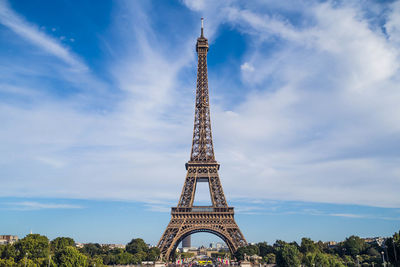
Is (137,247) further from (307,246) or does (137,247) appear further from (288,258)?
(288,258)

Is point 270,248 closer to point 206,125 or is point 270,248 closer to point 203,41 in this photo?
point 206,125

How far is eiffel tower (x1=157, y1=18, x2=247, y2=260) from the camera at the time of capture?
278 ft

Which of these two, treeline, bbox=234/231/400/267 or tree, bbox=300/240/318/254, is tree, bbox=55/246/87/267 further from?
tree, bbox=300/240/318/254

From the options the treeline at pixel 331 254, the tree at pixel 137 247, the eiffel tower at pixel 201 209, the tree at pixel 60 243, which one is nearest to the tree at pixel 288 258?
the treeline at pixel 331 254

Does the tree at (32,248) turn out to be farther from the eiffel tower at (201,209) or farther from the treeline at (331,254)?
the treeline at (331,254)

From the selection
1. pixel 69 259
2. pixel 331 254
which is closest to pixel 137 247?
pixel 69 259

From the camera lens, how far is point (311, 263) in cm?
6391

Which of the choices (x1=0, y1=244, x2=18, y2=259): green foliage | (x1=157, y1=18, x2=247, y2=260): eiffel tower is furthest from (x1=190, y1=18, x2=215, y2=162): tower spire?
(x1=0, y1=244, x2=18, y2=259): green foliage

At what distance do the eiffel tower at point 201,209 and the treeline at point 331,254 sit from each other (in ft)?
22.7

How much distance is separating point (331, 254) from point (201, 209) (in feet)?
134

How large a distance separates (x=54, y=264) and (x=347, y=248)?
8214 cm

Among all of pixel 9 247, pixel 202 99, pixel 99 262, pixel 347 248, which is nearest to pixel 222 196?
pixel 202 99

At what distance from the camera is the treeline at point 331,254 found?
58.9 m

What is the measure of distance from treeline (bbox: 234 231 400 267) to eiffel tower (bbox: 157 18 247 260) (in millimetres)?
6926
